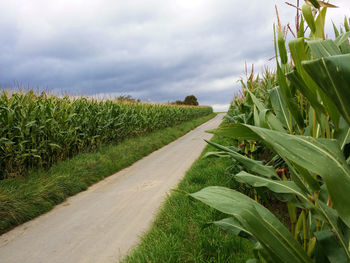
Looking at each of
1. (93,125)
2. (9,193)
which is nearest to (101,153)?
(93,125)

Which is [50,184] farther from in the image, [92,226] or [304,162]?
[304,162]

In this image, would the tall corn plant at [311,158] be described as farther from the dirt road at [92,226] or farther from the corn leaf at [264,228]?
the dirt road at [92,226]

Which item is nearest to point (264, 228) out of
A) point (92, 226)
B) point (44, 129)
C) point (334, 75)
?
point (334, 75)

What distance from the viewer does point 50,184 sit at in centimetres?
446

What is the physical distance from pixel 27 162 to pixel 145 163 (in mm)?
3069

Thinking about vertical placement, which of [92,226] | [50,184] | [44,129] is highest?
[44,129]

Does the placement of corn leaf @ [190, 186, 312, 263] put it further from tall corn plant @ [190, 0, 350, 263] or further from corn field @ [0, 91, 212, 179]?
corn field @ [0, 91, 212, 179]

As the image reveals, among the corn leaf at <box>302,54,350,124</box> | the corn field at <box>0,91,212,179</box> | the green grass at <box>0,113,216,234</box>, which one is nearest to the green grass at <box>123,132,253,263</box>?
the corn leaf at <box>302,54,350,124</box>

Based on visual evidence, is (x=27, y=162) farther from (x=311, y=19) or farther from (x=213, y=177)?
(x=311, y=19)

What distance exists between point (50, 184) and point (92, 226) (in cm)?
155

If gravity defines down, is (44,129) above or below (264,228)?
above

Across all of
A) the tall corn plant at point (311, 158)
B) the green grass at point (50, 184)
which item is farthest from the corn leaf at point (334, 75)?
the green grass at point (50, 184)

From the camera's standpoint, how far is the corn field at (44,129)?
484cm

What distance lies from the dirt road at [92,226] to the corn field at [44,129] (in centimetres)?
135
